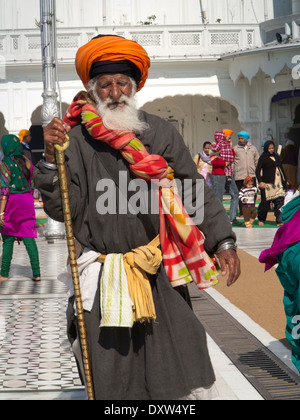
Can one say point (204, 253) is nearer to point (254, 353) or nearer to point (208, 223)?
point (208, 223)

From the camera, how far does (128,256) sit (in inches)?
126

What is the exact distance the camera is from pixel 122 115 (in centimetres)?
336

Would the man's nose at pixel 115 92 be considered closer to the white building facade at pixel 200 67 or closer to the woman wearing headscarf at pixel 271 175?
the woman wearing headscarf at pixel 271 175

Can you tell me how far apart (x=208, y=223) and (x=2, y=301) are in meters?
5.04

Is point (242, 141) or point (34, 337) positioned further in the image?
point (242, 141)

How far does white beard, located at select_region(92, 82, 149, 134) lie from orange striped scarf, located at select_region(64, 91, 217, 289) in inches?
1.3

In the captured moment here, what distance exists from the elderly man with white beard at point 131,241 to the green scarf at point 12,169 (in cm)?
543

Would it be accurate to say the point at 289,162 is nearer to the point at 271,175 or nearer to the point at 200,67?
the point at 271,175

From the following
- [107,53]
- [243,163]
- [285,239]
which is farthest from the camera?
[243,163]

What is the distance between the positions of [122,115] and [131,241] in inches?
21.0

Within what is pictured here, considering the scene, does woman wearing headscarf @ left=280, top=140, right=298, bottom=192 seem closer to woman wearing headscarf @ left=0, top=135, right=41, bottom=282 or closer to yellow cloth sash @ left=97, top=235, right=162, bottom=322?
woman wearing headscarf @ left=0, top=135, right=41, bottom=282

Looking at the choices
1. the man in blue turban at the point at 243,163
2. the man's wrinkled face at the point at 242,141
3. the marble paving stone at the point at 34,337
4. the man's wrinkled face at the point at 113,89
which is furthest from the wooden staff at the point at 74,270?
the man's wrinkled face at the point at 242,141

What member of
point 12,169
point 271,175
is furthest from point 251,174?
point 12,169
